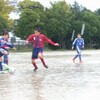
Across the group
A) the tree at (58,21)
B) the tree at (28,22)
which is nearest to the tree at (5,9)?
the tree at (28,22)

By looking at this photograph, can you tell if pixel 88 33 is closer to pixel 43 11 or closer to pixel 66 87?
pixel 43 11

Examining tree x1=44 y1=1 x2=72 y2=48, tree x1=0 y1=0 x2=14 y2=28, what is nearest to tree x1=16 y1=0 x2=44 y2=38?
tree x1=44 y1=1 x2=72 y2=48

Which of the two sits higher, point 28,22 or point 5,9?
point 5,9

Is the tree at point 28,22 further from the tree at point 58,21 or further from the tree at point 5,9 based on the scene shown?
the tree at point 5,9

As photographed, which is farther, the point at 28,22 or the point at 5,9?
the point at 5,9

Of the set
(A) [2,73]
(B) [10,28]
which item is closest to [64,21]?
(B) [10,28]

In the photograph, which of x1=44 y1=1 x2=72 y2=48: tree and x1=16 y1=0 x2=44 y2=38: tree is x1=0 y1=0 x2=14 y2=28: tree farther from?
x1=44 y1=1 x2=72 y2=48: tree

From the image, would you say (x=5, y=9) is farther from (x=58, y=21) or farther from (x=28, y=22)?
(x=58, y=21)

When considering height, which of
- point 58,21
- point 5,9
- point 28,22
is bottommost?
point 28,22

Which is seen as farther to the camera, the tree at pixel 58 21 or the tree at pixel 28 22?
the tree at pixel 58 21

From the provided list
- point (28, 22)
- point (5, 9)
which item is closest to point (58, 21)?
point (28, 22)

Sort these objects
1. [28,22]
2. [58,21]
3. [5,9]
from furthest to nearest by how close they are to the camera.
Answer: [5,9]
[58,21]
[28,22]

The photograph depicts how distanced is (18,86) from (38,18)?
4972 cm

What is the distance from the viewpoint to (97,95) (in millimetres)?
10305
